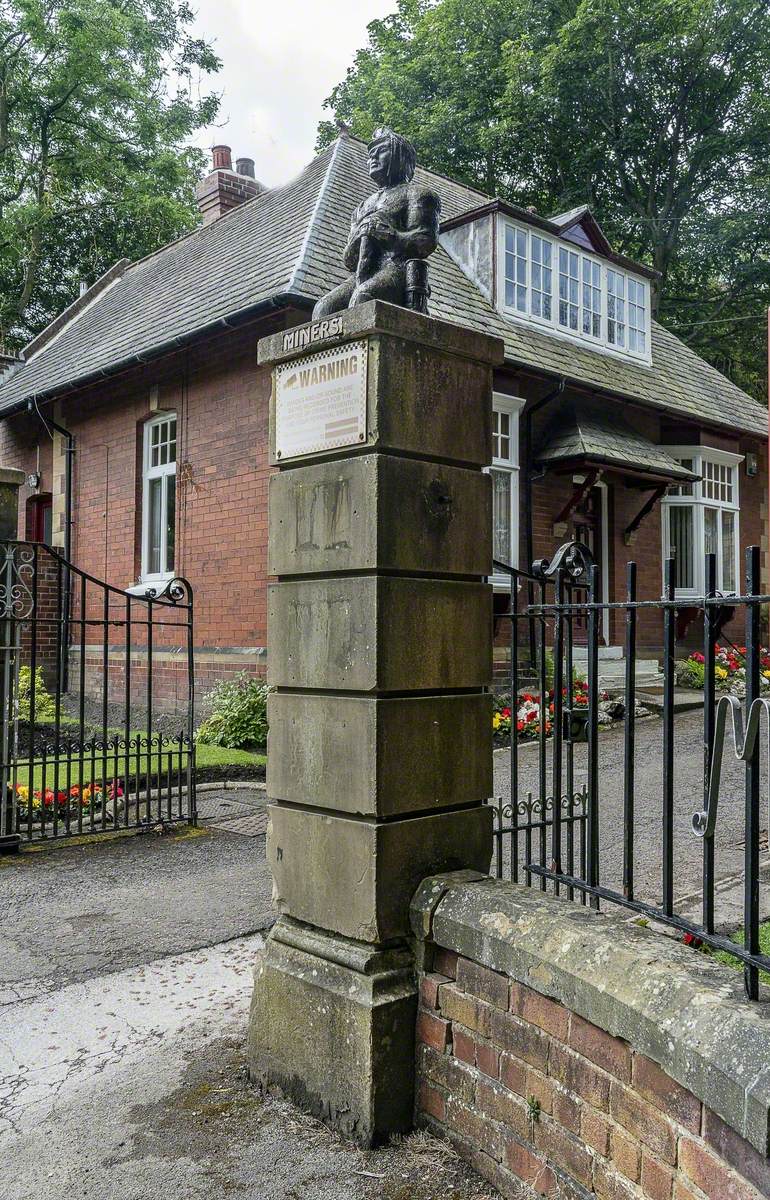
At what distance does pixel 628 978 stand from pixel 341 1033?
1.12 m

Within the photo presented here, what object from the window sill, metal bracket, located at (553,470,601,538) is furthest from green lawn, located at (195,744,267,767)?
metal bracket, located at (553,470,601,538)

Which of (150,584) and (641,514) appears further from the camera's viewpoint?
(641,514)

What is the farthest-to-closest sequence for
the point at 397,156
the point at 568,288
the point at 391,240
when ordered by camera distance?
the point at 568,288 < the point at 397,156 < the point at 391,240

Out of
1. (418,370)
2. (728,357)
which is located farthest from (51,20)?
(418,370)

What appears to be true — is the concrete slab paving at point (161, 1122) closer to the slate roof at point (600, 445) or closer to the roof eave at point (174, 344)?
the roof eave at point (174, 344)

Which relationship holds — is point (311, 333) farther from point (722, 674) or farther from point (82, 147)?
point (82, 147)

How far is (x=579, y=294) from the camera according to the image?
15445mm

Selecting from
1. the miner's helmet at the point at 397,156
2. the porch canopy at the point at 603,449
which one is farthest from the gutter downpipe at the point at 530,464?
the miner's helmet at the point at 397,156

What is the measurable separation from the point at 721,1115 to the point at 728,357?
96.4 feet

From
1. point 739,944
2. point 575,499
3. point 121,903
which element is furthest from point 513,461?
point 739,944

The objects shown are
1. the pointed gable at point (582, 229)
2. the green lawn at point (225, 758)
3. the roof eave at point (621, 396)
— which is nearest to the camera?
the green lawn at point (225, 758)

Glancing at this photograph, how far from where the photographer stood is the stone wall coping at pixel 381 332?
10.1 ft

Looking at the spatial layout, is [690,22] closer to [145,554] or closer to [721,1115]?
[145,554]

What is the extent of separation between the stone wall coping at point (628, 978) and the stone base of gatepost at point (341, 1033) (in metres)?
0.22
